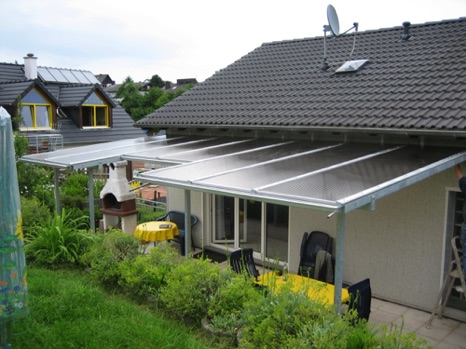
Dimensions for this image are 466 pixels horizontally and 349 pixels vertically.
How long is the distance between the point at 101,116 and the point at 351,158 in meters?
22.3

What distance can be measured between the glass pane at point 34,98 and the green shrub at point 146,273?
18.1m

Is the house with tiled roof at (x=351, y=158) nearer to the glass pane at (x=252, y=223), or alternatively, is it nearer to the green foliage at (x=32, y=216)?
the glass pane at (x=252, y=223)

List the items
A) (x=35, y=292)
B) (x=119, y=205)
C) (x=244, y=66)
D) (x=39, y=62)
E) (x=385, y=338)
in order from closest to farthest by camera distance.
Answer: (x=385, y=338) < (x=35, y=292) < (x=119, y=205) < (x=244, y=66) < (x=39, y=62)

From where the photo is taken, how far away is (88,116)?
2720 centimetres

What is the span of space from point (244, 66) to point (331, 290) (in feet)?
32.4

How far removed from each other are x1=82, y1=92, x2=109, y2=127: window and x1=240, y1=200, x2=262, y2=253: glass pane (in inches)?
694

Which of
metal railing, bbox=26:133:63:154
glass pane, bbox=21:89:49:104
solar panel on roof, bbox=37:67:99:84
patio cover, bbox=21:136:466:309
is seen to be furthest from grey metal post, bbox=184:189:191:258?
solar panel on roof, bbox=37:67:99:84

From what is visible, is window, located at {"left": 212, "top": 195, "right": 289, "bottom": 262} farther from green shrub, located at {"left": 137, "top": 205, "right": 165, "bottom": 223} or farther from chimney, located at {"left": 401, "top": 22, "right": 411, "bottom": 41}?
chimney, located at {"left": 401, "top": 22, "right": 411, "bottom": 41}

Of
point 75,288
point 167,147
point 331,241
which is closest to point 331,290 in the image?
point 331,241

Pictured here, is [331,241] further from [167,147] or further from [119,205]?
[119,205]

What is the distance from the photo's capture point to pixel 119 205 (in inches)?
507

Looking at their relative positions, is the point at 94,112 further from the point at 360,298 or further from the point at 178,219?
the point at 360,298

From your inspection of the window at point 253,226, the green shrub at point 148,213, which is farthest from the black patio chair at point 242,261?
the green shrub at point 148,213

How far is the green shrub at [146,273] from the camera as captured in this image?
24.7 feet
